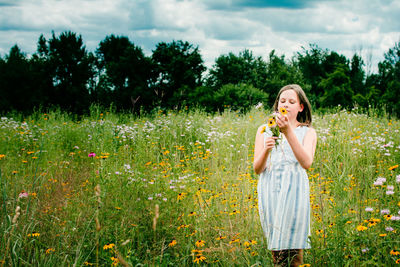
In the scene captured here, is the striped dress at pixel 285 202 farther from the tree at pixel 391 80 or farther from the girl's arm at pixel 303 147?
the tree at pixel 391 80

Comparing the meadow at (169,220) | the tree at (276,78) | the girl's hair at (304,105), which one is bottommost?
the meadow at (169,220)

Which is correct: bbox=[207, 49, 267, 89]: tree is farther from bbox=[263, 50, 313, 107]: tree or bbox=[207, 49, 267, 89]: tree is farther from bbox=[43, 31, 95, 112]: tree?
bbox=[43, 31, 95, 112]: tree

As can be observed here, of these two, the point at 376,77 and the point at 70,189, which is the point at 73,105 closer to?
the point at 70,189

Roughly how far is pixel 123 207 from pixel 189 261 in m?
0.73

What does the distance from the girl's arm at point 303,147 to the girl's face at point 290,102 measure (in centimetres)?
17

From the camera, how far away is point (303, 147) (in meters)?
1.89

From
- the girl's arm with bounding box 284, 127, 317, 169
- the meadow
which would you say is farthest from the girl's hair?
the meadow

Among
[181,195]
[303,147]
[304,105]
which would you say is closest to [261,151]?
[303,147]

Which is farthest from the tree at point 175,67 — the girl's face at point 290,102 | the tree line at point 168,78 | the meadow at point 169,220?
the girl's face at point 290,102

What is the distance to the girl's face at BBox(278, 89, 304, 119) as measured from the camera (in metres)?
2.03

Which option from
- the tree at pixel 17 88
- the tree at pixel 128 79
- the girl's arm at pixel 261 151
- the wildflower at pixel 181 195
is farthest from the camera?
the tree at pixel 17 88

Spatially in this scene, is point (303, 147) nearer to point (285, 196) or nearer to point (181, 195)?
point (285, 196)

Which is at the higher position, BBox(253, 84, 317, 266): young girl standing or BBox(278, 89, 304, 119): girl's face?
BBox(278, 89, 304, 119): girl's face

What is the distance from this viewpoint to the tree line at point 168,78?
1938 centimetres
